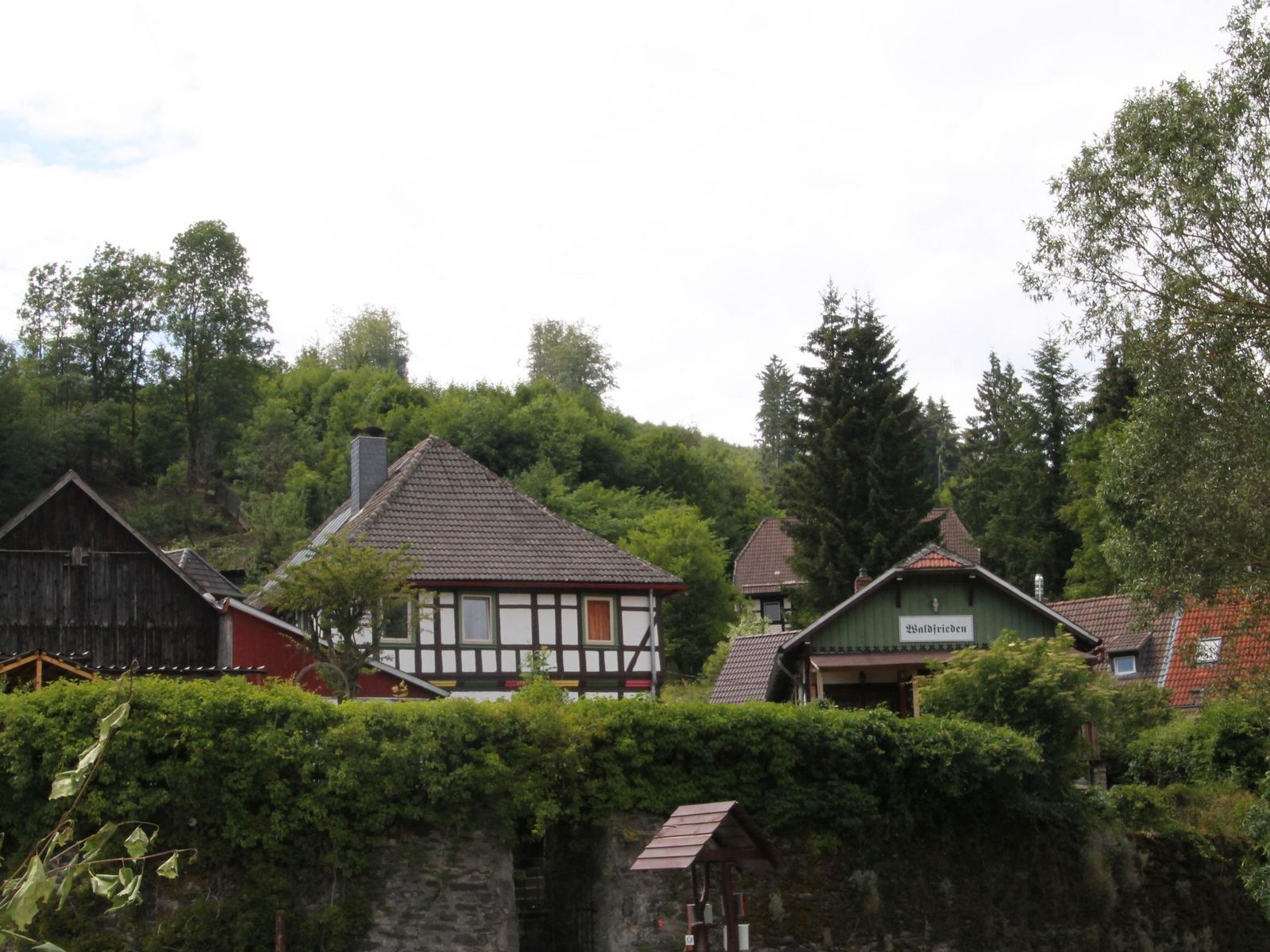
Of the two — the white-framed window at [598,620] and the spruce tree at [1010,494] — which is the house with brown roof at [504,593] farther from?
the spruce tree at [1010,494]

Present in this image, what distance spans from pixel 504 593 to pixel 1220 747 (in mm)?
12822

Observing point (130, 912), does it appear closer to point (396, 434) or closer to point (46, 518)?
point (46, 518)

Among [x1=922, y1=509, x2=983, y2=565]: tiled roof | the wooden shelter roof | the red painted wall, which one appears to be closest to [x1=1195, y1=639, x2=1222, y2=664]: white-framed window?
the red painted wall

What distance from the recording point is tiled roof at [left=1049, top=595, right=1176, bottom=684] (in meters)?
35.9

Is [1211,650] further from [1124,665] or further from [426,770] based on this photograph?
[426,770]

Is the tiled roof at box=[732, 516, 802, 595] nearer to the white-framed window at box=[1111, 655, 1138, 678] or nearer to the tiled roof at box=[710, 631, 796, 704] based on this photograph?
the white-framed window at box=[1111, 655, 1138, 678]

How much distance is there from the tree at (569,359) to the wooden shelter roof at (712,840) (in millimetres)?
79704

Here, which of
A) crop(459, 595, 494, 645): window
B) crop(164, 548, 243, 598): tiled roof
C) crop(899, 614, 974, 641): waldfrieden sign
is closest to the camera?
crop(459, 595, 494, 645): window

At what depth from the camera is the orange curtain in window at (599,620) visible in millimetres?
30422

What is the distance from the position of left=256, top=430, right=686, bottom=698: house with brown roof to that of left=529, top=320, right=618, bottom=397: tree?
60917 millimetres

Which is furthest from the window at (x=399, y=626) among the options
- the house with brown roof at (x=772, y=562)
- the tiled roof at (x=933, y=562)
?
the house with brown roof at (x=772, y=562)

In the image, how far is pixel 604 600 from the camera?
3070 cm

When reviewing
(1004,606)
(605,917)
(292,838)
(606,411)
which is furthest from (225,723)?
(606,411)

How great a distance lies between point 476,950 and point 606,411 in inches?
2463
